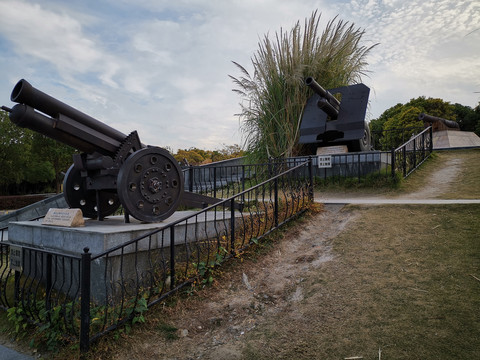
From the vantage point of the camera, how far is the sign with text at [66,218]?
4.19m

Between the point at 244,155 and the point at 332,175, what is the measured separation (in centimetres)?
297

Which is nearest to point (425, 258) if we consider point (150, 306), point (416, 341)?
point (416, 341)

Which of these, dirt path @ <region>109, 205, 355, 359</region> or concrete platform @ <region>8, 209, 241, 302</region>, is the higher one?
concrete platform @ <region>8, 209, 241, 302</region>

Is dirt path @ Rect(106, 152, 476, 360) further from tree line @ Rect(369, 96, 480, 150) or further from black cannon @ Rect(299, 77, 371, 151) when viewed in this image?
tree line @ Rect(369, 96, 480, 150)

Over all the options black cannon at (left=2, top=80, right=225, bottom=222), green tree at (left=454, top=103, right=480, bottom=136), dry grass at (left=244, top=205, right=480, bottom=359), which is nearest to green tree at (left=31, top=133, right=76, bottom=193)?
black cannon at (left=2, top=80, right=225, bottom=222)

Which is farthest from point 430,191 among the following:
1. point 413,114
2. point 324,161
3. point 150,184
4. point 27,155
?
point 27,155

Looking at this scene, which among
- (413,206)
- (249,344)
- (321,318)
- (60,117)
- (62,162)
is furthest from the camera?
(62,162)

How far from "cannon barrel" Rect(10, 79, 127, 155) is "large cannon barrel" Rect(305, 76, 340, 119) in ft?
18.9

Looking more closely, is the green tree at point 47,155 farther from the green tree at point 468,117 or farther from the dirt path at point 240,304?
the green tree at point 468,117

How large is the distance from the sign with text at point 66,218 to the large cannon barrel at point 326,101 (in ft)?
21.0

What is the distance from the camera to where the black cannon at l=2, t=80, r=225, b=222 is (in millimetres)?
3871

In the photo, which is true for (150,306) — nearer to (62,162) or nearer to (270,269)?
(270,269)

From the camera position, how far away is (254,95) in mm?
11242

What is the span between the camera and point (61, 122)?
13.1ft
